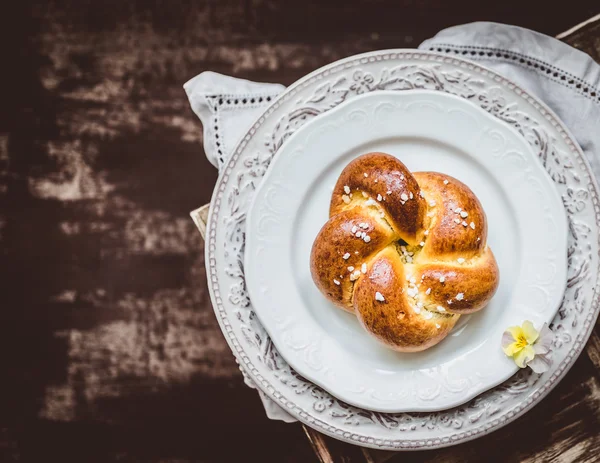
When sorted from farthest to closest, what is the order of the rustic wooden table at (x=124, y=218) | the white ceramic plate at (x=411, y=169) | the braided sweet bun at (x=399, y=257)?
the rustic wooden table at (x=124, y=218) < the white ceramic plate at (x=411, y=169) < the braided sweet bun at (x=399, y=257)

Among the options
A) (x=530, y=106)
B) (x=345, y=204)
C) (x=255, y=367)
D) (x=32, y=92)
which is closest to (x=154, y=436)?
(x=255, y=367)

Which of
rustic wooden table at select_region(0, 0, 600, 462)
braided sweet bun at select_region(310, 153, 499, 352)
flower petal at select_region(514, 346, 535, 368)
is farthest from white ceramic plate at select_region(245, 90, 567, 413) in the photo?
rustic wooden table at select_region(0, 0, 600, 462)

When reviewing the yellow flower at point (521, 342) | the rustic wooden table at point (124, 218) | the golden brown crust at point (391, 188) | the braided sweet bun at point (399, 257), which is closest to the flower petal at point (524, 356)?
the yellow flower at point (521, 342)

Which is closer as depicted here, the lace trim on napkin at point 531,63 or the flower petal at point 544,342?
the flower petal at point 544,342

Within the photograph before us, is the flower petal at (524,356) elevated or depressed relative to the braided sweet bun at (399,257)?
depressed

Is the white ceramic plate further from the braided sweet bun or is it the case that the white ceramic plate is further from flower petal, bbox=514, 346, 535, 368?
the braided sweet bun

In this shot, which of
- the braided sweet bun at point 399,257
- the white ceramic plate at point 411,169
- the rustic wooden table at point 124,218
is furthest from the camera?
the rustic wooden table at point 124,218

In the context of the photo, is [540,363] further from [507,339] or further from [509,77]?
[509,77]

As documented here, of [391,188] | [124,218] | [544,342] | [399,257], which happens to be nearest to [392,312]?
[399,257]

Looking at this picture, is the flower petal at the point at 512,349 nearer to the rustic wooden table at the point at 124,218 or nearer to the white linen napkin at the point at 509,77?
the white linen napkin at the point at 509,77
